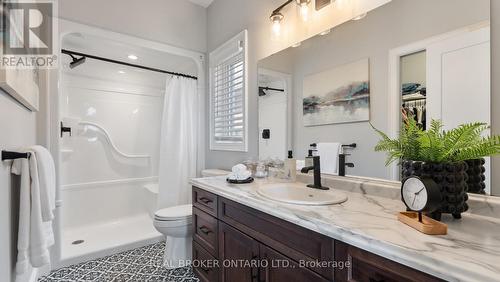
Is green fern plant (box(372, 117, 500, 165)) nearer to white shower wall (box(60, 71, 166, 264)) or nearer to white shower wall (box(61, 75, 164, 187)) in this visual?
white shower wall (box(60, 71, 166, 264))

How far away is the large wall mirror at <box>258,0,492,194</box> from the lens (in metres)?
1.04

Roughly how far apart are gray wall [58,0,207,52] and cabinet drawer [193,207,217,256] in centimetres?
192

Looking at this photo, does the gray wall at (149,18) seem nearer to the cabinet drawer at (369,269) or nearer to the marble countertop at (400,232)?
the marble countertop at (400,232)

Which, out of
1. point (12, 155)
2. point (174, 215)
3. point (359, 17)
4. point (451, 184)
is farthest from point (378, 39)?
point (174, 215)

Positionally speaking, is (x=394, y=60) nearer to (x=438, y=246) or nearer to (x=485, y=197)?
(x=485, y=197)

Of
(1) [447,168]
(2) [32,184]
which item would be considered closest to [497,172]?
(1) [447,168]

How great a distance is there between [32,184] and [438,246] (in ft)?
5.00

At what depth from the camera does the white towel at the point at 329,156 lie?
154 centimetres

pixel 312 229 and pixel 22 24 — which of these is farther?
pixel 22 24

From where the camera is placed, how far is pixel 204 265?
5.82ft

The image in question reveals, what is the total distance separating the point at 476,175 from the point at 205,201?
58.4 inches

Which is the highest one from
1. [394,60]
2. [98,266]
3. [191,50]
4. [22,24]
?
[191,50]

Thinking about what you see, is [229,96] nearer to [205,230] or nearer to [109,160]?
[205,230]

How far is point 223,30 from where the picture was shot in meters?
2.61
